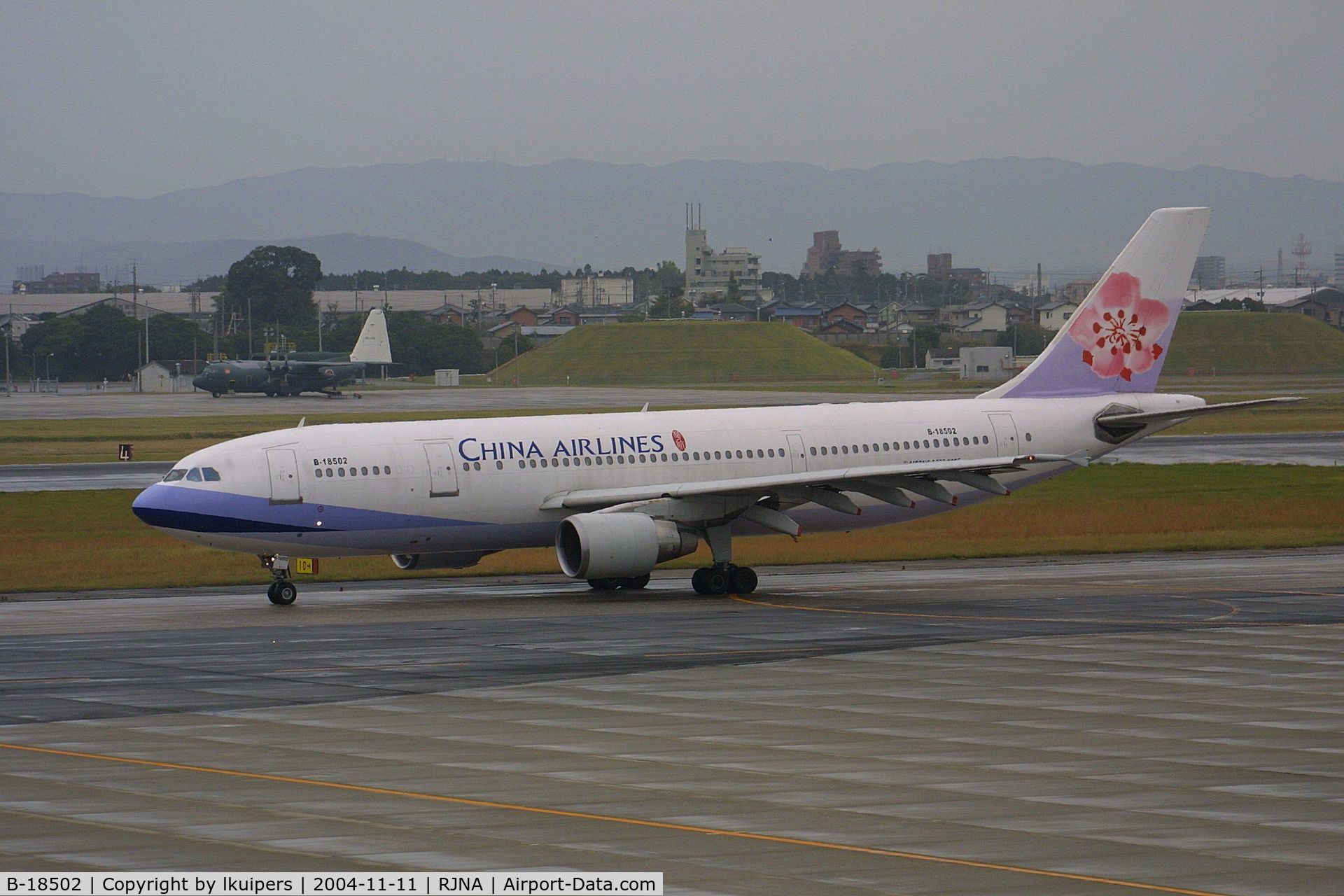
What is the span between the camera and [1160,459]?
77.2m

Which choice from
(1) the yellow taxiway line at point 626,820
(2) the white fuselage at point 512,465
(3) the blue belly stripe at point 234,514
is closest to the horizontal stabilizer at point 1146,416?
(2) the white fuselage at point 512,465

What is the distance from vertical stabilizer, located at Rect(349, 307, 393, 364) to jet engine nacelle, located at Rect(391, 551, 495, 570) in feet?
400

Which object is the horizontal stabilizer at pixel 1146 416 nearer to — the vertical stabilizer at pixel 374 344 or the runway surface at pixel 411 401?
the runway surface at pixel 411 401

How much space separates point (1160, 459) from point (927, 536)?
2900 centimetres

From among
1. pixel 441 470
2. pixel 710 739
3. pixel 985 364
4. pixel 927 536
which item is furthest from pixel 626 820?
pixel 985 364

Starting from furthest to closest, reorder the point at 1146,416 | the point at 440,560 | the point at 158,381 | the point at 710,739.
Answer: the point at 158,381
the point at 1146,416
the point at 440,560
the point at 710,739

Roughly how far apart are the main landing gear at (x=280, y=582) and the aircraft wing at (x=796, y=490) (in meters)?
6.11

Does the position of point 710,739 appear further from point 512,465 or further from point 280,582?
point 280,582

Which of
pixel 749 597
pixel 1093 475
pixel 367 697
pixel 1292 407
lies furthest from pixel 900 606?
pixel 1292 407

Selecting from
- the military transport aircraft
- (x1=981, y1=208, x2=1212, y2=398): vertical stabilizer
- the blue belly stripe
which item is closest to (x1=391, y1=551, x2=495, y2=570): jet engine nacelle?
the blue belly stripe

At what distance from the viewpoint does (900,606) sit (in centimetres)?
3628

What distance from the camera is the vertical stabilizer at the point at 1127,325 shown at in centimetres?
4612

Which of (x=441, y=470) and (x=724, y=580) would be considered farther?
(x=724, y=580)

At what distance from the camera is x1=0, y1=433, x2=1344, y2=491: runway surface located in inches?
2778
